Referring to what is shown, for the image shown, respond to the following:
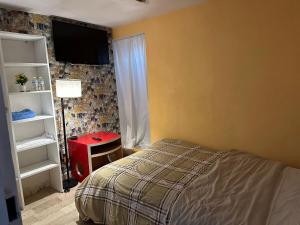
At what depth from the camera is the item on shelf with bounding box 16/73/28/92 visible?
2.55 meters

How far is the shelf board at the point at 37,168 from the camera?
8.45ft

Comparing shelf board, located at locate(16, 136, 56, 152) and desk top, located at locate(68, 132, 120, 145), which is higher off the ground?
shelf board, located at locate(16, 136, 56, 152)

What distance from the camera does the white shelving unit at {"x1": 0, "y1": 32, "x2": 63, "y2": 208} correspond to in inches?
103

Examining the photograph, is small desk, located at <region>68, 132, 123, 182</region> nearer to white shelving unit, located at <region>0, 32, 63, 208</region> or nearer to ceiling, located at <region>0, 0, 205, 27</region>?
white shelving unit, located at <region>0, 32, 63, 208</region>

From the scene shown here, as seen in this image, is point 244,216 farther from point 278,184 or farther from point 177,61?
point 177,61

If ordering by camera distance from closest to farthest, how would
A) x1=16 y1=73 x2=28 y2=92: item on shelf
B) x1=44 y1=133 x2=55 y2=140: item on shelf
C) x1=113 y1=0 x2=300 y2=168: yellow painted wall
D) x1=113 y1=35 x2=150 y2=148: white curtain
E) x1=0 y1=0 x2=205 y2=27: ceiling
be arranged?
x1=113 y1=0 x2=300 y2=168: yellow painted wall < x1=0 y1=0 x2=205 y2=27: ceiling < x1=16 y1=73 x2=28 y2=92: item on shelf < x1=44 y1=133 x2=55 y2=140: item on shelf < x1=113 y1=35 x2=150 y2=148: white curtain

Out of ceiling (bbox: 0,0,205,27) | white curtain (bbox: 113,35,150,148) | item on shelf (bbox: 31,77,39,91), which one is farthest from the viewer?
white curtain (bbox: 113,35,150,148)

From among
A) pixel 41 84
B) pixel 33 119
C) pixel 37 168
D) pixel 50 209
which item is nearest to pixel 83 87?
pixel 41 84

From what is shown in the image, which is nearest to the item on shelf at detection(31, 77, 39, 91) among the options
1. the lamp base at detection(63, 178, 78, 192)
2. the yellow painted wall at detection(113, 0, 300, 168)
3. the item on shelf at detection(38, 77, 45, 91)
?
the item on shelf at detection(38, 77, 45, 91)

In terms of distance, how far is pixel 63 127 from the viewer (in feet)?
9.48

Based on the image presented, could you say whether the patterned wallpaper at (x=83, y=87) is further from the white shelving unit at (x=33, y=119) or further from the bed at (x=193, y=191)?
the bed at (x=193, y=191)

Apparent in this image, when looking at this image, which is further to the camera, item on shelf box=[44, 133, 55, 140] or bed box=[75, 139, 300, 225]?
item on shelf box=[44, 133, 55, 140]

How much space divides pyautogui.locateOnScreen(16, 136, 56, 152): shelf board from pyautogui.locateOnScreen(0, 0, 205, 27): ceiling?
1.53m

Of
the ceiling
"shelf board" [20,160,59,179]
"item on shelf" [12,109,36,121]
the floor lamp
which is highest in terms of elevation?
the ceiling
